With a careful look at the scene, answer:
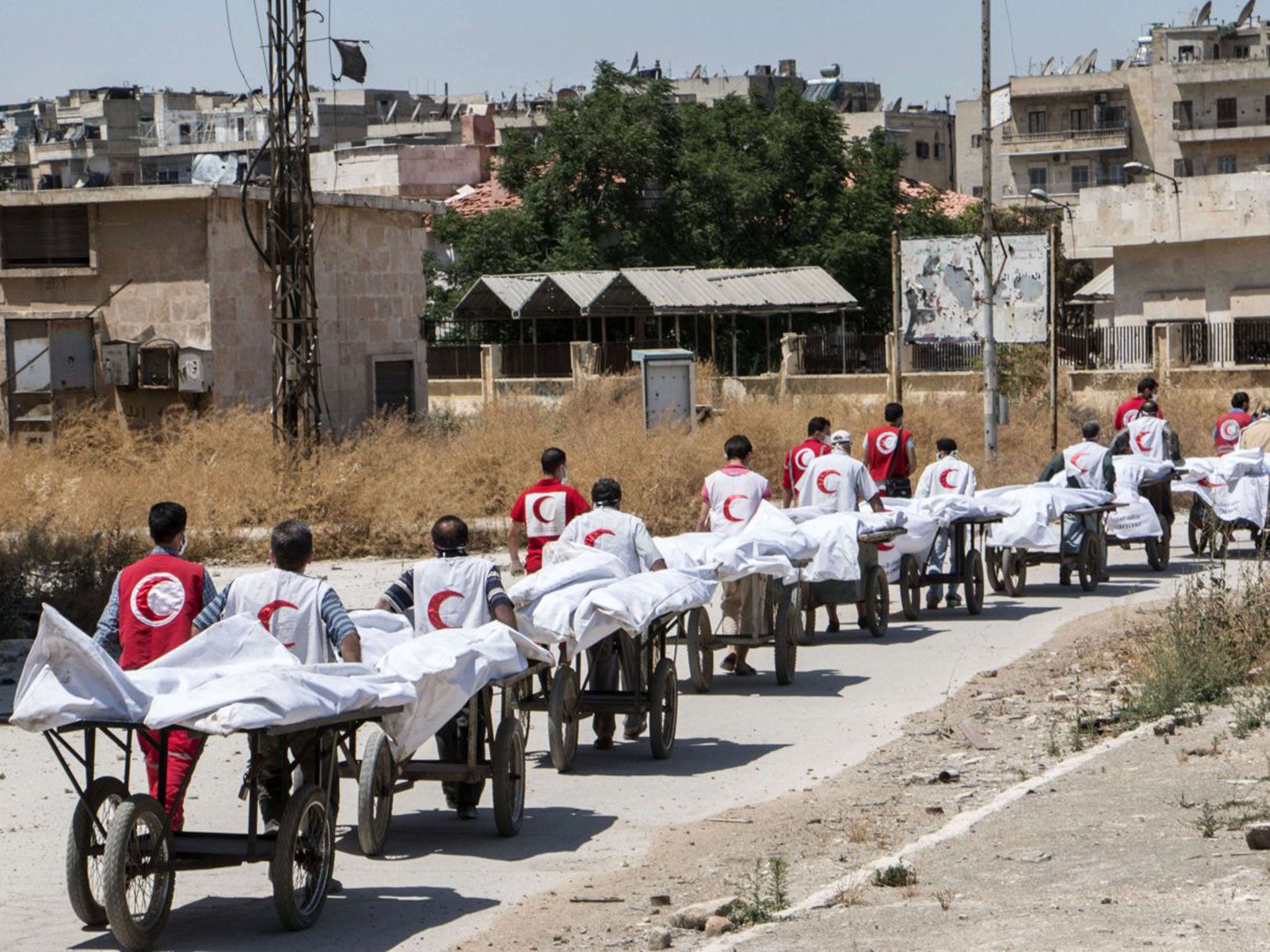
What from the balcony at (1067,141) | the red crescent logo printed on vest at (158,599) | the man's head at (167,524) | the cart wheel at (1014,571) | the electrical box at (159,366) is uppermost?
the balcony at (1067,141)

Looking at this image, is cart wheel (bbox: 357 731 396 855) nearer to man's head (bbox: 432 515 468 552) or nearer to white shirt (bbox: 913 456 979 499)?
man's head (bbox: 432 515 468 552)

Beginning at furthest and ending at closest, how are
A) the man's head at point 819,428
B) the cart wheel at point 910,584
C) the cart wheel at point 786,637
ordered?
the cart wheel at point 910,584 < the man's head at point 819,428 < the cart wheel at point 786,637

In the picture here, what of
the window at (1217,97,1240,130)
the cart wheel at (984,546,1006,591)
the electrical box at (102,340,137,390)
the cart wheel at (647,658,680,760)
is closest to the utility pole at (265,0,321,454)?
the electrical box at (102,340,137,390)

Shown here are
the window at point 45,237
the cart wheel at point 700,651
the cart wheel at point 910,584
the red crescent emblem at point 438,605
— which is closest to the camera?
the red crescent emblem at point 438,605

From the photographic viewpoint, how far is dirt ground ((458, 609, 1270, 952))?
686 centimetres

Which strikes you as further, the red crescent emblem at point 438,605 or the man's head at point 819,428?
the man's head at point 819,428

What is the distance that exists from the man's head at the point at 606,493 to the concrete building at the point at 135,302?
763 inches

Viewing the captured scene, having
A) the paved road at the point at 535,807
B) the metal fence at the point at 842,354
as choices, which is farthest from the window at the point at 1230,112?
the paved road at the point at 535,807

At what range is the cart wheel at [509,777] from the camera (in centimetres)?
937

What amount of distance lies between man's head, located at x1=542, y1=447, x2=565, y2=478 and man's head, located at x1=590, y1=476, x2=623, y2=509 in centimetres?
46

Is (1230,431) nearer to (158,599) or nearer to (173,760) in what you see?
(158,599)

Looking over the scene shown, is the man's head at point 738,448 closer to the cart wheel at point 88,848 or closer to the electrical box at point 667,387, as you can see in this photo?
the cart wheel at point 88,848

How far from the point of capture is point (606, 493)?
12.0 m

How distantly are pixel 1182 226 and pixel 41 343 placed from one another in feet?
96.5
